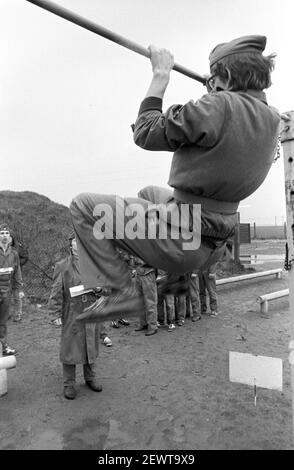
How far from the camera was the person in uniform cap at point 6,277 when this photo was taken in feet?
26.3

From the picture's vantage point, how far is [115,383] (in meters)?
6.64

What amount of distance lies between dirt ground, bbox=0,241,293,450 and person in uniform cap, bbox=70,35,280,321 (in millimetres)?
3475

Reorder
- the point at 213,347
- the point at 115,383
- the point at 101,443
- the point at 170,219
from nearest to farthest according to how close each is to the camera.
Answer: the point at 170,219
the point at 101,443
the point at 115,383
the point at 213,347

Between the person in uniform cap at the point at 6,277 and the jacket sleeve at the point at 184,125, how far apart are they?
701 centimetres

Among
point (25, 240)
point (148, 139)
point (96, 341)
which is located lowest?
point (96, 341)

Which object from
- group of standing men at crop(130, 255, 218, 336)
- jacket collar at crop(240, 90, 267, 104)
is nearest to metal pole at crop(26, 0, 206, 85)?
jacket collar at crop(240, 90, 267, 104)

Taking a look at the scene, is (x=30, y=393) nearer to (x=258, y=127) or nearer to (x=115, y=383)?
(x=115, y=383)

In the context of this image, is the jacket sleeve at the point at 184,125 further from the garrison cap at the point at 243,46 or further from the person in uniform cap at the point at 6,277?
the person in uniform cap at the point at 6,277

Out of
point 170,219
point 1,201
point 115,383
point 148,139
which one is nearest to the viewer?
point 148,139

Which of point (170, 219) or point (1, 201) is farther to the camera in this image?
point (1, 201)

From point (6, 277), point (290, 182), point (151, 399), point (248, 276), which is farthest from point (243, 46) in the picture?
point (248, 276)

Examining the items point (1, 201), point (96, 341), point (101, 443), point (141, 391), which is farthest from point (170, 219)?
point (1, 201)

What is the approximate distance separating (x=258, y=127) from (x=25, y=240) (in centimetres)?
1406

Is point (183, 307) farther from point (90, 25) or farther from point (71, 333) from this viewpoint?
point (90, 25)
